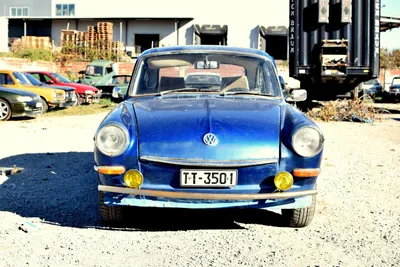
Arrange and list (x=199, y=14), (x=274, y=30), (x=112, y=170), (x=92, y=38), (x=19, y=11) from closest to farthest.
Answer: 1. (x=112, y=170)
2. (x=92, y=38)
3. (x=274, y=30)
4. (x=199, y=14)
5. (x=19, y=11)

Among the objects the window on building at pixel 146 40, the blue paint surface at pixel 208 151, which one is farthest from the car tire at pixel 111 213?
the window on building at pixel 146 40

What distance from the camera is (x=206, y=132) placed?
13.8 ft

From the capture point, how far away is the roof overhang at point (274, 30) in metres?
38.8

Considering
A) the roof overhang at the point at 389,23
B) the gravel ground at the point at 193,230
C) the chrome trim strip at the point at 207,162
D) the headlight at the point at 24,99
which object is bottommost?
the gravel ground at the point at 193,230

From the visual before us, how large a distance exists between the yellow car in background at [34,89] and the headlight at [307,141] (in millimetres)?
13997

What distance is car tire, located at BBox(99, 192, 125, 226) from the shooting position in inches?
176

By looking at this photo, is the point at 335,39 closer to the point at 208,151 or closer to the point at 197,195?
the point at 208,151

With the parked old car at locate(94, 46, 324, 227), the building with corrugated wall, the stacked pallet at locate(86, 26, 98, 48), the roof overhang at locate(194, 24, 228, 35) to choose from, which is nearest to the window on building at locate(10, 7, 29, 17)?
the building with corrugated wall

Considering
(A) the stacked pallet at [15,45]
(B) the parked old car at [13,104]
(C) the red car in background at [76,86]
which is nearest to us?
(B) the parked old car at [13,104]

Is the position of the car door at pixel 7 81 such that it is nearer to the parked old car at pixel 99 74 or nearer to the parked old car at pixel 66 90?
the parked old car at pixel 66 90

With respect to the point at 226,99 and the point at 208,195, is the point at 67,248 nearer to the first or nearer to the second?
the point at 208,195

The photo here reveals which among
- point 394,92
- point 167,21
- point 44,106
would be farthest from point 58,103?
point 167,21

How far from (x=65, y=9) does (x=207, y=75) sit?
40.1m

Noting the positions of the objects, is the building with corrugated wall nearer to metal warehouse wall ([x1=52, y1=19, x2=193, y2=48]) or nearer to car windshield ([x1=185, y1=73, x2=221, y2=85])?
metal warehouse wall ([x1=52, y1=19, x2=193, y2=48])
